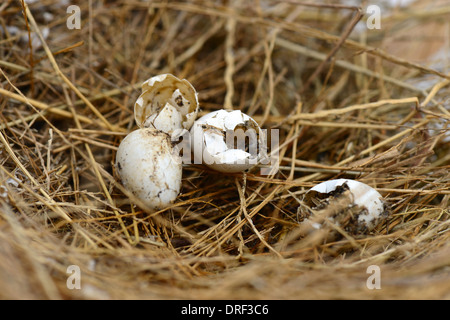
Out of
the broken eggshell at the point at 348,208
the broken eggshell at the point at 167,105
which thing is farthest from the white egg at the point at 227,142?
the broken eggshell at the point at 348,208

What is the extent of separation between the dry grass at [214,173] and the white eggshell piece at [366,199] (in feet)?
0.23

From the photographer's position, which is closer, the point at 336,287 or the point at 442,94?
the point at 336,287

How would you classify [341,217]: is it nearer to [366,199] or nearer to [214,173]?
[366,199]

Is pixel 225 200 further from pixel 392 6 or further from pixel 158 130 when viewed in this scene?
pixel 392 6

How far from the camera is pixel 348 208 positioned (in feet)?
3.55

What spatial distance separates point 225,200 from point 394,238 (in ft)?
1.81

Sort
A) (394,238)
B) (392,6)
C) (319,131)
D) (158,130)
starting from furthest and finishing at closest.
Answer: (392,6) < (319,131) < (158,130) < (394,238)

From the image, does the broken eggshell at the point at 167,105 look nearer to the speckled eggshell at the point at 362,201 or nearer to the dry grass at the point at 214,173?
the dry grass at the point at 214,173

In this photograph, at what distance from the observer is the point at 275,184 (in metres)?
1.31

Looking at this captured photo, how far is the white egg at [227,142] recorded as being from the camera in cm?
115

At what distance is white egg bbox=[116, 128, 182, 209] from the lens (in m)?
1.11

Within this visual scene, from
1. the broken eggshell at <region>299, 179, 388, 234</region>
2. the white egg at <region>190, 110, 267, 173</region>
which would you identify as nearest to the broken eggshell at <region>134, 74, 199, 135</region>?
the white egg at <region>190, 110, 267, 173</region>

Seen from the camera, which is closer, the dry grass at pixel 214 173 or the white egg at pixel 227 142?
the dry grass at pixel 214 173
